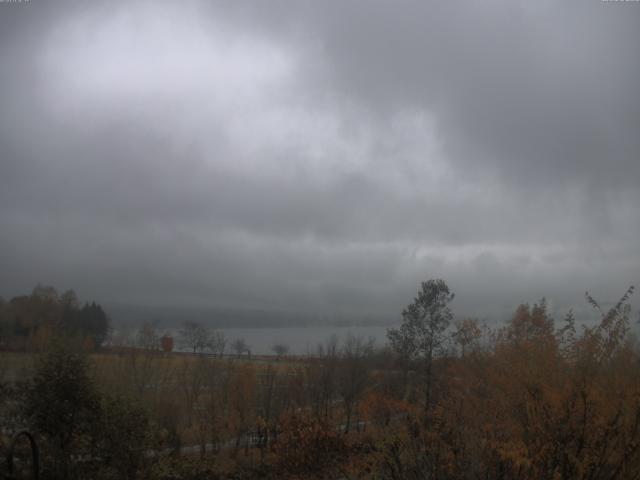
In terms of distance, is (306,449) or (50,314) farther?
(50,314)

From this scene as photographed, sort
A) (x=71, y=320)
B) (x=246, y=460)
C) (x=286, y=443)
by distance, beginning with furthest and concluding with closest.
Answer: (x=71, y=320)
(x=246, y=460)
(x=286, y=443)

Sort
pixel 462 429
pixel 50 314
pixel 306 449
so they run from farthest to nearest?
pixel 50 314, pixel 306 449, pixel 462 429

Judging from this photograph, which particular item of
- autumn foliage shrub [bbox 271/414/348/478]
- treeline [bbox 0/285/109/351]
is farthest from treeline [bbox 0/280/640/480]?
treeline [bbox 0/285/109/351]

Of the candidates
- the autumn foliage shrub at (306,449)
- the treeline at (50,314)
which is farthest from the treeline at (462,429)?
the treeline at (50,314)

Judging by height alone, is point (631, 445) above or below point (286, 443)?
above

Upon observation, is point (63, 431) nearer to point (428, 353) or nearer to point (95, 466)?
point (95, 466)

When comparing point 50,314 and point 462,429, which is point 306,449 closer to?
point 462,429

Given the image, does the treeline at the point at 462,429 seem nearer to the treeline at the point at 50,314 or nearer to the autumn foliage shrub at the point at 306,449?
the autumn foliage shrub at the point at 306,449

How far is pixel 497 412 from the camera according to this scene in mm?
12359

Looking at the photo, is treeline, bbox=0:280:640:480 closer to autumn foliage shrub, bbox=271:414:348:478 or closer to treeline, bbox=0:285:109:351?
autumn foliage shrub, bbox=271:414:348:478

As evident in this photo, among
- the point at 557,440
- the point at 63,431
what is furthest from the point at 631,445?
the point at 63,431

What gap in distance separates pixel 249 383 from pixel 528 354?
1720 centimetres

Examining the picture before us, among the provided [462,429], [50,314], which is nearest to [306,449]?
[462,429]

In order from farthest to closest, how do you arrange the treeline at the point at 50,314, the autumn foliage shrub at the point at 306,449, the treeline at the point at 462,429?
1. the treeline at the point at 50,314
2. the autumn foliage shrub at the point at 306,449
3. the treeline at the point at 462,429
